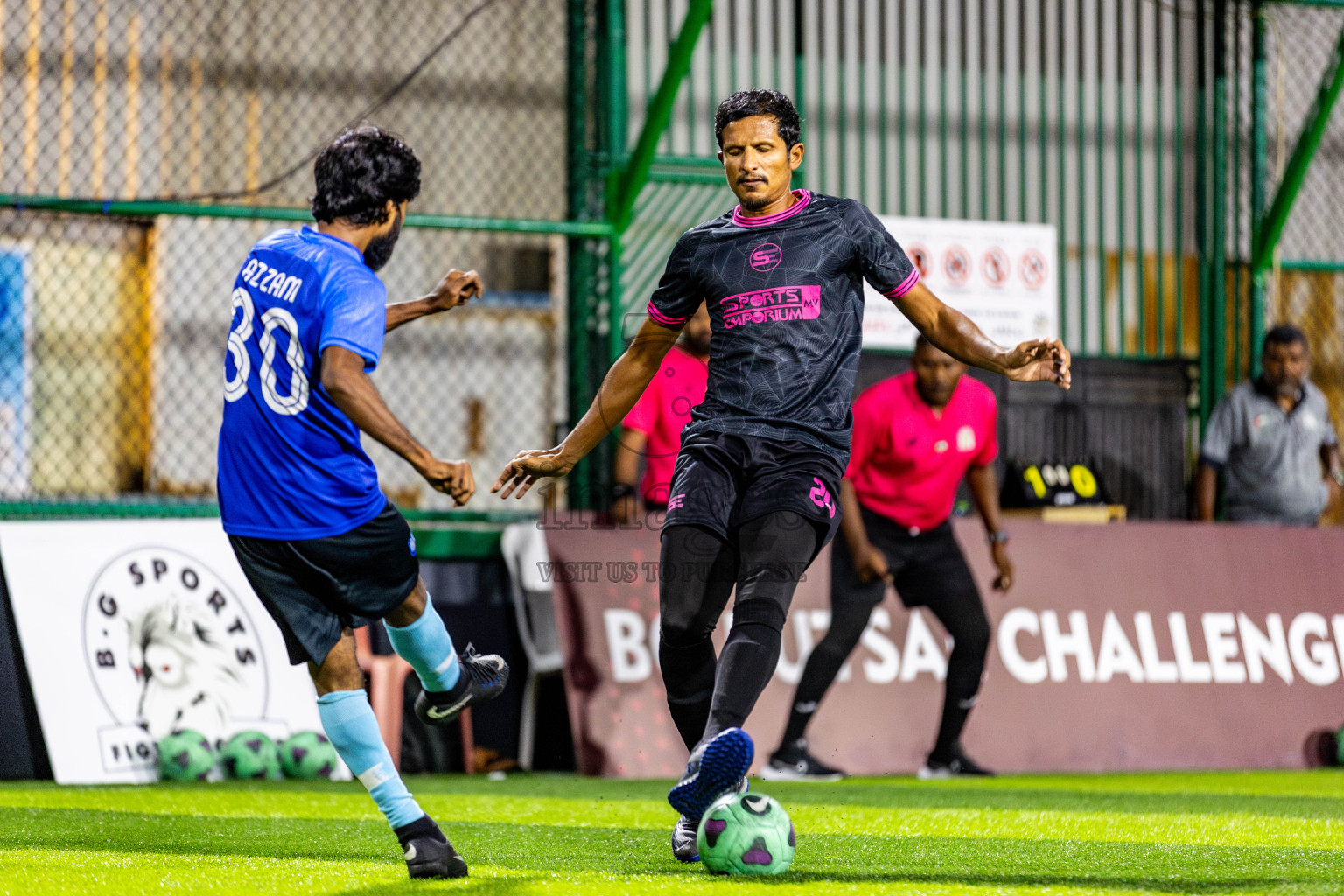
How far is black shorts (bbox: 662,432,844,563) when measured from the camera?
432 centimetres

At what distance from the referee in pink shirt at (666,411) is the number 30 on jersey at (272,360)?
370 cm

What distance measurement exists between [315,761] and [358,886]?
3.77 m

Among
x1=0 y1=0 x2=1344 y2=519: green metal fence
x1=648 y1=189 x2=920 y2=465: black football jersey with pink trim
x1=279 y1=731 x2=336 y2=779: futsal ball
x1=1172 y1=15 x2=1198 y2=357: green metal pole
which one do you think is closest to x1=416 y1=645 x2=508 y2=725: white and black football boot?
x1=648 y1=189 x2=920 y2=465: black football jersey with pink trim

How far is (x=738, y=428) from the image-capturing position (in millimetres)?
4438

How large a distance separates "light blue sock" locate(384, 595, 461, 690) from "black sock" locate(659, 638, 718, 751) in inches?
23.8

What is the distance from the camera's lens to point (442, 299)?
462 centimetres

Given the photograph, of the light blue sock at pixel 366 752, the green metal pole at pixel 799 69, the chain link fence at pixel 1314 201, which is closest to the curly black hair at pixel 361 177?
the light blue sock at pixel 366 752

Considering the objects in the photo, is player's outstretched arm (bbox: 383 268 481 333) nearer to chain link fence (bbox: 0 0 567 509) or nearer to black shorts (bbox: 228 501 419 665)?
black shorts (bbox: 228 501 419 665)

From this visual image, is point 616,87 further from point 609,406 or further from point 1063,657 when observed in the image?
point 609,406

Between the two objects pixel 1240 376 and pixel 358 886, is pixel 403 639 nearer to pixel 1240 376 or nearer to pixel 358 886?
pixel 358 886

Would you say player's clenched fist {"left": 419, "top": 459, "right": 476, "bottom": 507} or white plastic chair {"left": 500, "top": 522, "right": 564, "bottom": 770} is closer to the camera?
player's clenched fist {"left": 419, "top": 459, "right": 476, "bottom": 507}

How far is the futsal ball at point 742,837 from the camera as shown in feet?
13.1

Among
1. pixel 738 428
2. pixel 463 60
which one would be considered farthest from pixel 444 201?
pixel 738 428

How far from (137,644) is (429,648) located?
148 inches
